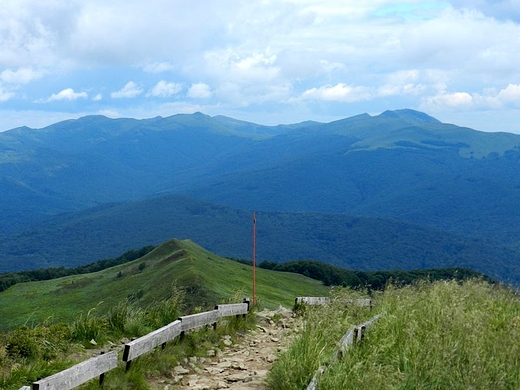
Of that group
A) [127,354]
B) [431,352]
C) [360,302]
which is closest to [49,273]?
[360,302]

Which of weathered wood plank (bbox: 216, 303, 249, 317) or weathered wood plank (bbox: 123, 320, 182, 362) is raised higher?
weathered wood plank (bbox: 123, 320, 182, 362)

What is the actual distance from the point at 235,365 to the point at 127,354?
274 centimetres

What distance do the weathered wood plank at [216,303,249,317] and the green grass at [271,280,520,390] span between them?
8.86 ft

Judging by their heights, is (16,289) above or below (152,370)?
below

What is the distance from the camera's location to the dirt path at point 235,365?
11266mm

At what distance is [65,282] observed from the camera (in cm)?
12300

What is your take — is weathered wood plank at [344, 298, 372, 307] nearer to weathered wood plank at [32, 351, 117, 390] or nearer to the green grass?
the green grass

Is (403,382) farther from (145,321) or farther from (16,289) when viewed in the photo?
(16,289)

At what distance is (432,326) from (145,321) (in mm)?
6120

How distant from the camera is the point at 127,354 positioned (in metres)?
10.6

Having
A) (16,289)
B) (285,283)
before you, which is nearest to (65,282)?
(16,289)

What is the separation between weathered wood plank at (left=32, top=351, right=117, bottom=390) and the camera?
8352 millimetres

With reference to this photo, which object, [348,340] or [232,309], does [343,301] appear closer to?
[232,309]

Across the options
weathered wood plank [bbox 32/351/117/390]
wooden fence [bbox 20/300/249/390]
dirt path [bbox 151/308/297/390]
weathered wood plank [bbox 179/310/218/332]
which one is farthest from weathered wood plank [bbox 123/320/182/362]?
dirt path [bbox 151/308/297/390]
